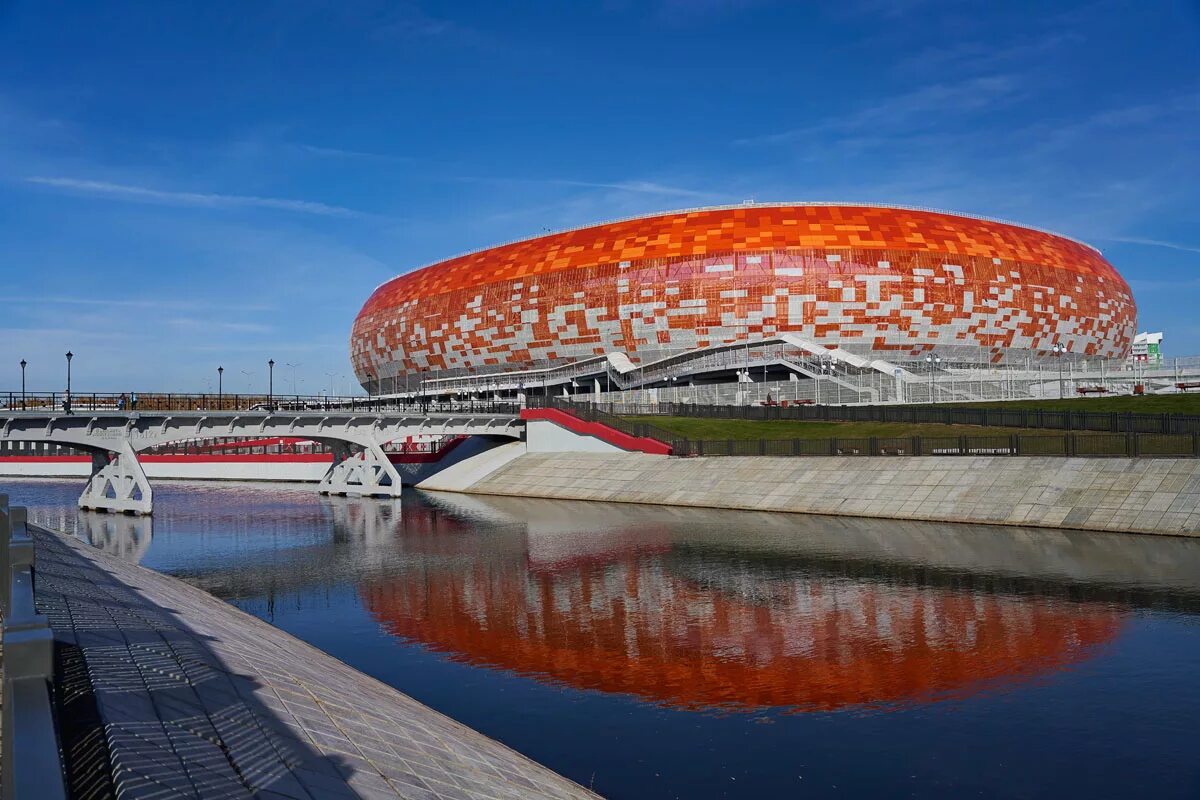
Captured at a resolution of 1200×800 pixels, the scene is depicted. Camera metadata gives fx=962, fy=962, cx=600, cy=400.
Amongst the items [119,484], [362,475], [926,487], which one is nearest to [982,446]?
[926,487]

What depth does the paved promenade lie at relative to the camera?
7.07 meters

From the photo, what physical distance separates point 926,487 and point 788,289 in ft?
168

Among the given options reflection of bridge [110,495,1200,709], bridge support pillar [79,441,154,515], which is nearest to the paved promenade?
reflection of bridge [110,495,1200,709]

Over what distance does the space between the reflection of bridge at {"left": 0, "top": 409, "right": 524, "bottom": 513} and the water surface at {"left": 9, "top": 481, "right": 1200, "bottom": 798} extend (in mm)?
11497

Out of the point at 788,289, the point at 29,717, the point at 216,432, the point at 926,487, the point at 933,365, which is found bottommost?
the point at 926,487

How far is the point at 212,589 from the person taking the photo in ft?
86.3

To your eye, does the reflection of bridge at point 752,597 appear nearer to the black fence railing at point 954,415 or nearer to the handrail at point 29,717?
the handrail at point 29,717

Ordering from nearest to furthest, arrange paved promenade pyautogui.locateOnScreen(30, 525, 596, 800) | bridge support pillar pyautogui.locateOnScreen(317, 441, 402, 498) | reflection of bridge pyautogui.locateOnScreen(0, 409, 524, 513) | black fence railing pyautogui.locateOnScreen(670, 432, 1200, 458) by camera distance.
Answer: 1. paved promenade pyautogui.locateOnScreen(30, 525, 596, 800)
2. black fence railing pyautogui.locateOnScreen(670, 432, 1200, 458)
3. reflection of bridge pyautogui.locateOnScreen(0, 409, 524, 513)
4. bridge support pillar pyautogui.locateOnScreen(317, 441, 402, 498)

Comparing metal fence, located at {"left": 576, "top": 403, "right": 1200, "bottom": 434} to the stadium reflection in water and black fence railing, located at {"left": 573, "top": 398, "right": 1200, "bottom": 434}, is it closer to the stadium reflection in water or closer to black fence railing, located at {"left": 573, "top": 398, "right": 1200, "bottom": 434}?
black fence railing, located at {"left": 573, "top": 398, "right": 1200, "bottom": 434}

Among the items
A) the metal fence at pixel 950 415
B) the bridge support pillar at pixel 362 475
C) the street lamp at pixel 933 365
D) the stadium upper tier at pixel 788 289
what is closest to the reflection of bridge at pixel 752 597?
the metal fence at pixel 950 415

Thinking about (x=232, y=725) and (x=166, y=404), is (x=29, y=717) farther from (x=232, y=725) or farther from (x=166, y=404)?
(x=166, y=404)

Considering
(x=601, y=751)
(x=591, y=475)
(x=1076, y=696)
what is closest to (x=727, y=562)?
(x=1076, y=696)

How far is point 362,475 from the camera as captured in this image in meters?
58.8

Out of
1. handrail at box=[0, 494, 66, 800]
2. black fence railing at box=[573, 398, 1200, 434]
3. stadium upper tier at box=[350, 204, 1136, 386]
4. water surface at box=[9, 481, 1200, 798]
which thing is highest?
stadium upper tier at box=[350, 204, 1136, 386]
